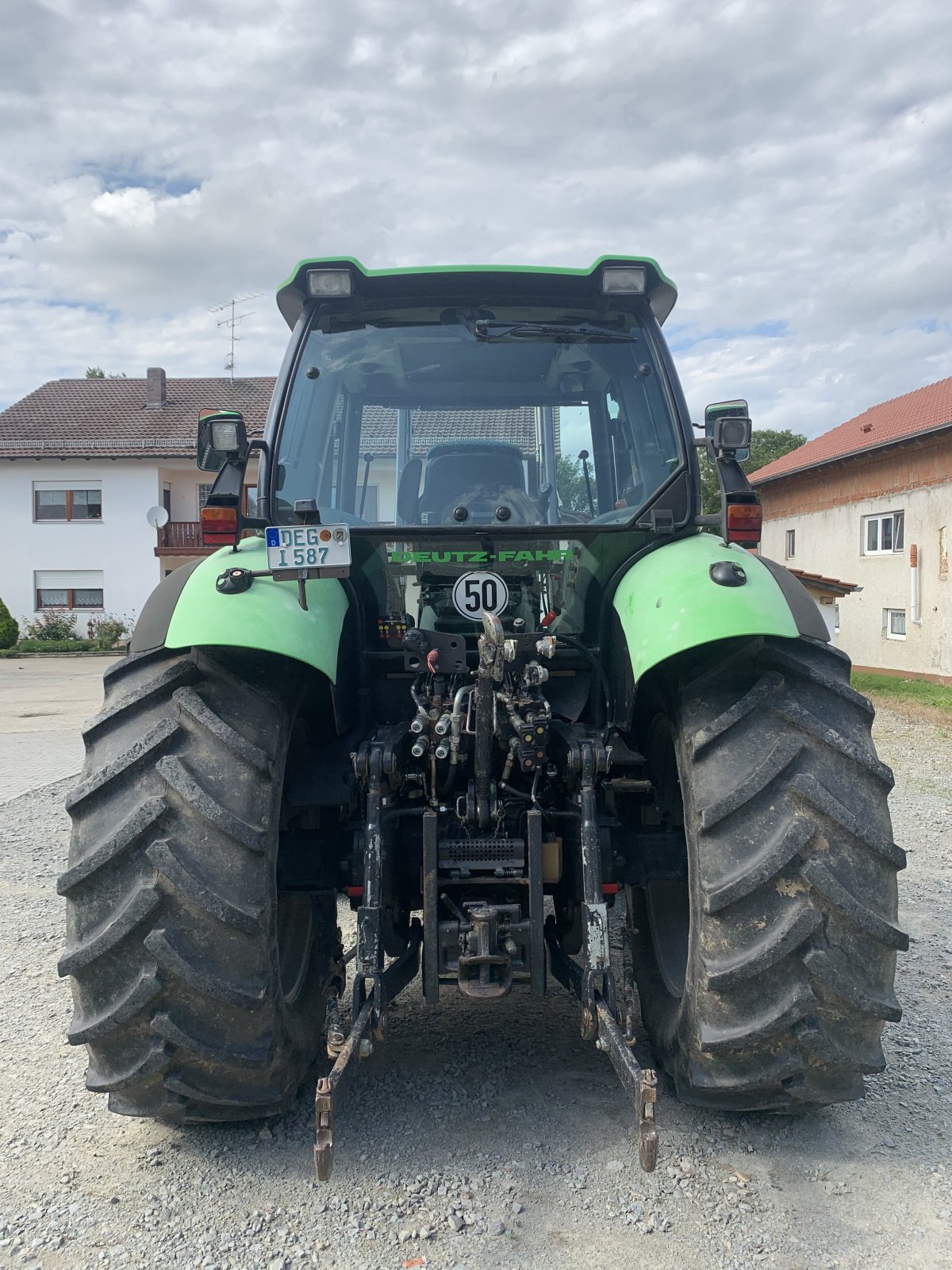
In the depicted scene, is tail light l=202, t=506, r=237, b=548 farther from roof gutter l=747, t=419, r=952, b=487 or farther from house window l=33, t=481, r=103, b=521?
house window l=33, t=481, r=103, b=521

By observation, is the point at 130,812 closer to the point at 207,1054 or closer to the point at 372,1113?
the point at 207,1054

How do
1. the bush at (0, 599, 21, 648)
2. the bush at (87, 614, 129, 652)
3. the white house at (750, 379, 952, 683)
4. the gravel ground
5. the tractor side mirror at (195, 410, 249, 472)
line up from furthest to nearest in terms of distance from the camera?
the bush at (87, 614, 129, 652)
the bush at (0, 599, 21, 648)
the white house at (750, 379, 952, 683)
the tractor side mirror at (195, 410, 249, 472)
the gravel ground

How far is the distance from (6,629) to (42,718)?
52.4ft

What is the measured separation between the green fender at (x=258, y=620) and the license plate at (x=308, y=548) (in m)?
0.17

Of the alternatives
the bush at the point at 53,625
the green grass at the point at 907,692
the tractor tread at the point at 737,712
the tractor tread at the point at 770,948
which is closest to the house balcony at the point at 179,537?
the bush at the point at 53,625

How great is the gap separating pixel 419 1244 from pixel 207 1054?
0.68 meters

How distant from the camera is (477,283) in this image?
347cm

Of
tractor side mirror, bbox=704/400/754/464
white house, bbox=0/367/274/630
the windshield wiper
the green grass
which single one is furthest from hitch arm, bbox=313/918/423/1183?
white house, bbox=0/367/274/630

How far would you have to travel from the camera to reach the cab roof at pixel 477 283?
340 centimetres

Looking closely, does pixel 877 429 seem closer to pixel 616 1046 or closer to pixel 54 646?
pixel 54 646

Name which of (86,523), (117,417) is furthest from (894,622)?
(117,417)

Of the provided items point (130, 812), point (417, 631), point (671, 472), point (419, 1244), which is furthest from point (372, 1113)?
point (671, 472)

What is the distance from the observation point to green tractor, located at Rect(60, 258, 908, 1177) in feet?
8.31

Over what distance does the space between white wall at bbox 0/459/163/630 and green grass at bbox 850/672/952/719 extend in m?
23.2
